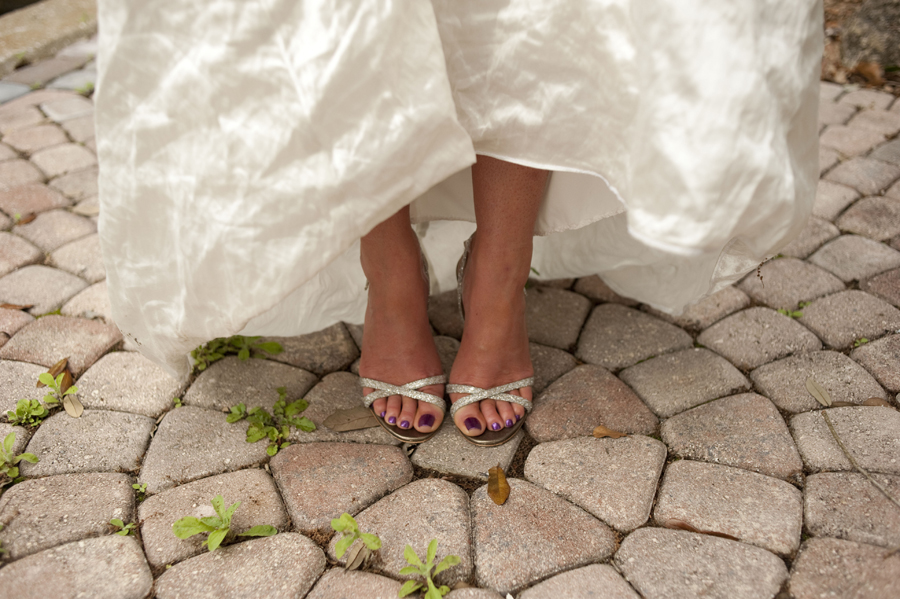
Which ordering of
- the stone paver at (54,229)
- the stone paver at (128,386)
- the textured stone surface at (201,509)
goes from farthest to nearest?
the stone paver at (54,229) → the stone paver at (128,386) → the textured stone surface at (201,509)

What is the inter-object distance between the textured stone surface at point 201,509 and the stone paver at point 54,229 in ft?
3.95

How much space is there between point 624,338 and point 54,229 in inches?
76.6

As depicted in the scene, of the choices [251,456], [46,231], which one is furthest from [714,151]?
[46,231]

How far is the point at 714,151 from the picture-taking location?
89cm

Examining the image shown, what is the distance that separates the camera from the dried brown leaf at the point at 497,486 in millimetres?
1219

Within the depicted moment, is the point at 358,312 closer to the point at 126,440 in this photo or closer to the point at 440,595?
the point at 126,440

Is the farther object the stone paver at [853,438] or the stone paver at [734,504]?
the stone paver at [853,438]

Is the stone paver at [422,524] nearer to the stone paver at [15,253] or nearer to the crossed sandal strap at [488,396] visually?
the crossed sandal strap at [488,396]

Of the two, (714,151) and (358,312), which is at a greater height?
(714,151)

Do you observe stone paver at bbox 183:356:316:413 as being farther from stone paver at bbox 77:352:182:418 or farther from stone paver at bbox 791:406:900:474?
stone paver at bbox 791:406:900:474

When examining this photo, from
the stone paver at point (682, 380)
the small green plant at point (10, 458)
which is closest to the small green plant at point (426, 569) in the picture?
the stone paver at point (682, 380)

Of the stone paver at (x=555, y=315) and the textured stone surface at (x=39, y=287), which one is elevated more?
the textured stone surface at (x=39, y=287)

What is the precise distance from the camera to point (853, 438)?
50.8 inches

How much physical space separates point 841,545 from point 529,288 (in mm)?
1053
